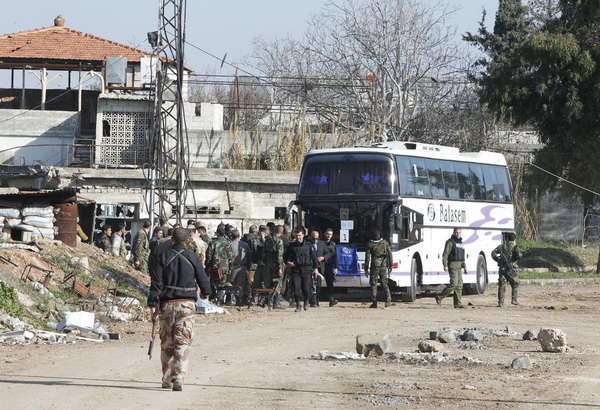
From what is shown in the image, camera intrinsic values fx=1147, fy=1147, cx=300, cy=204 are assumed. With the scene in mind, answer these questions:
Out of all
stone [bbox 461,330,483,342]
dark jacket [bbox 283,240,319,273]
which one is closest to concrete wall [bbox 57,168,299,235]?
dark jacket [bbox 283,240,319,273]

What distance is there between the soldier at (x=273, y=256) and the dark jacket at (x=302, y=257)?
0.24 meters

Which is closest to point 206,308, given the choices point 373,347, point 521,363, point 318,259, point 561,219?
point 318,259

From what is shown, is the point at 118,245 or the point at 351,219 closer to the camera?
the point at 351,219

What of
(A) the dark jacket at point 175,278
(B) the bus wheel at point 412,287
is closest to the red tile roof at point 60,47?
(B) the bus wheel at point 412,287

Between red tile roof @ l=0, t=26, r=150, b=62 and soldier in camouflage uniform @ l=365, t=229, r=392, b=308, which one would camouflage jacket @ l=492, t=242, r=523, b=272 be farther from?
red tile roof @ l=0, t=26, r=150, b=62

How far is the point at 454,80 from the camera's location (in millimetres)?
56531

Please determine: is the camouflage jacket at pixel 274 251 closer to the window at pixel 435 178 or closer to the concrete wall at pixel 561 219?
the window at pixel 435 178

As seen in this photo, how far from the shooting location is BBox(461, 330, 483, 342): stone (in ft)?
57.2

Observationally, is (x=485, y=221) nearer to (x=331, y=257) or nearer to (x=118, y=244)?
(x=331, y=257)

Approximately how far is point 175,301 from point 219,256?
38.8 feet

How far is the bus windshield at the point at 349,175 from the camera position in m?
26.3

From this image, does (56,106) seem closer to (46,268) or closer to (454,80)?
(454,80)

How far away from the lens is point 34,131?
4956 cm

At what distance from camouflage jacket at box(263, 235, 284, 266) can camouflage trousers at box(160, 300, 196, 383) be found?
11.8 m
